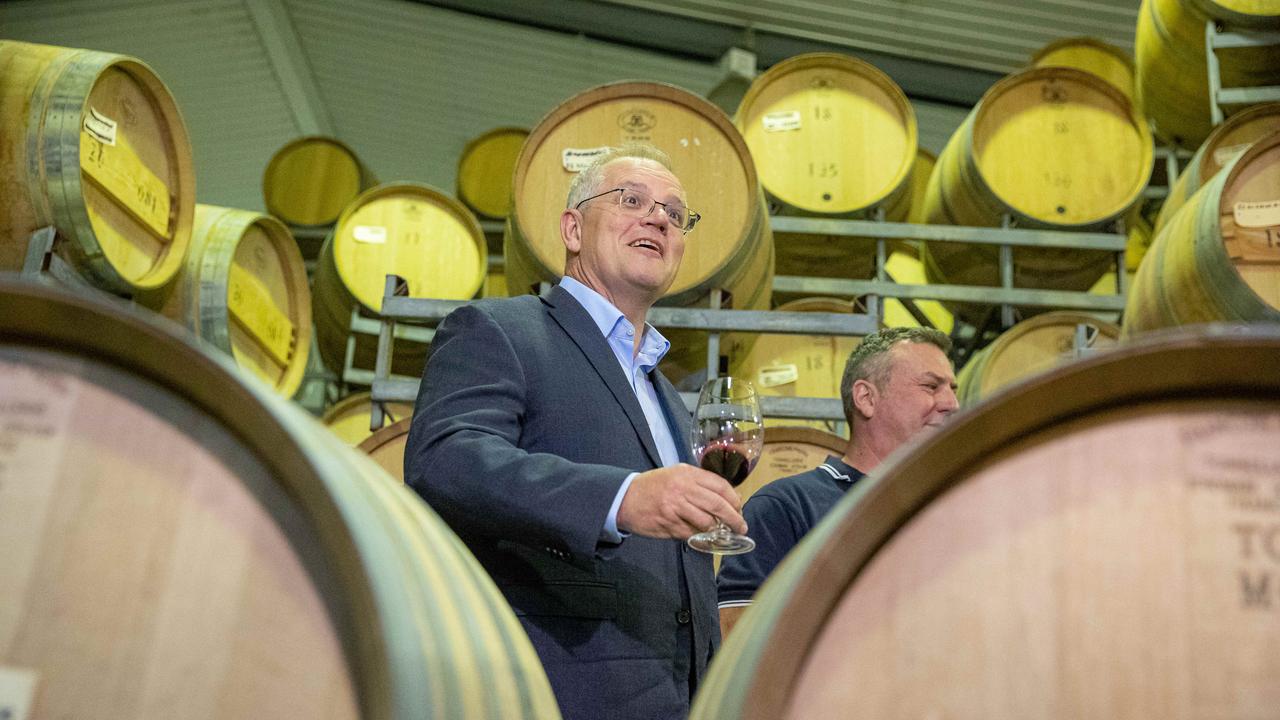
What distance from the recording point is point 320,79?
978 cm

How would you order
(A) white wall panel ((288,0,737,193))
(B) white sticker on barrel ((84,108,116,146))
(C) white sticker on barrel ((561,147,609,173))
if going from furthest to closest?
(A) white wall panel ((288,0,737,193))
(C) white sticker on barrel ((561,147,609,173))
(B) white sticker on barrel ((84,108,116,146))

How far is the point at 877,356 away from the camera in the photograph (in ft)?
11.0

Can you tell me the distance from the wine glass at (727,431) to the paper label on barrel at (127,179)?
2332mm

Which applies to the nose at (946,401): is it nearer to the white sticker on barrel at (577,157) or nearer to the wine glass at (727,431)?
the white sticker on barrel at (577,157)

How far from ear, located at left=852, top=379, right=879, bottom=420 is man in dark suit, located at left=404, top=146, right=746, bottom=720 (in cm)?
105

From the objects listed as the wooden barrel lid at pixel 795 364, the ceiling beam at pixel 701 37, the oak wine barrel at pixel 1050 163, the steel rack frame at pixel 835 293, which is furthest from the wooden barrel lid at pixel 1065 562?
the ceiling beam at pixel 701 37

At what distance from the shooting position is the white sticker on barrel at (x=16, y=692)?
787mm

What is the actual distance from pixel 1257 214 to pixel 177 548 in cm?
370

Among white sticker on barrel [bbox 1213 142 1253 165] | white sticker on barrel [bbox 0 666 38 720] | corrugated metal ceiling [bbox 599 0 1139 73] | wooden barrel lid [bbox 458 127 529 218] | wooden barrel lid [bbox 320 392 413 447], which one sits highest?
corrugated metal ceiling [bbox 599 0 1139 73]

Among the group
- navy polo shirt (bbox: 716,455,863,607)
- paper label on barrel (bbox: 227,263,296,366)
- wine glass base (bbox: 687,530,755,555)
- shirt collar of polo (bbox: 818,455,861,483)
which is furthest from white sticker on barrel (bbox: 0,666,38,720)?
paper label on barrel (bbox: 227,263,296,366)

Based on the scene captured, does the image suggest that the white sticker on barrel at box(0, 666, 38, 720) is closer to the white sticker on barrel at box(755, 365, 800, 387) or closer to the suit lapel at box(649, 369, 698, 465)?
the suit lapel at box(649, 369, 698, 465)

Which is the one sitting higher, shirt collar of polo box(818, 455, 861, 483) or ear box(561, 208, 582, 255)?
ear box(561, 208, 582, 255)

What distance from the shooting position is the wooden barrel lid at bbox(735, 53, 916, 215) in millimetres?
5035

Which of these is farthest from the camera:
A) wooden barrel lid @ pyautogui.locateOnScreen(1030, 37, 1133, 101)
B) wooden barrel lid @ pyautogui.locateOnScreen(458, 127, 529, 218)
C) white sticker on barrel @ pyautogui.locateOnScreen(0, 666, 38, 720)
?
wooden barrel lid @ pyautogui.locateOnScreen(458, 127, 529, 218)
